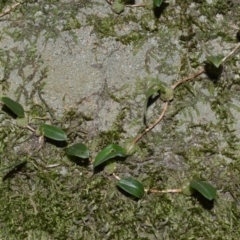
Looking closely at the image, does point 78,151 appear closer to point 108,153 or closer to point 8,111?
point 108,153

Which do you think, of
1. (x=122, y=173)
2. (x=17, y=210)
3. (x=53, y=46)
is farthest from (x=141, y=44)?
(x=17, y=210)

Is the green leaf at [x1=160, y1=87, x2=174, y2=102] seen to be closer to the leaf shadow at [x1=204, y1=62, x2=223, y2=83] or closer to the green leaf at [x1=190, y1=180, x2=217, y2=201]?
the leaf shadow at [x1=204, y1=62, x2=223, y2=83]

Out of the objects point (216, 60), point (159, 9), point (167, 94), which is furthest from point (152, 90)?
point (159, 9)

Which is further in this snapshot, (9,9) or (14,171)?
(9,9)

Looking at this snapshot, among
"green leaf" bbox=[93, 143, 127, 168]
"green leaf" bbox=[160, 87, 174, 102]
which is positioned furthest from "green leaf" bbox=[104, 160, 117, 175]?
"green leaf" bbox=[160, 87, 174, 102]

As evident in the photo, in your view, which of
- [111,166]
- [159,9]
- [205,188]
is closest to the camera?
[205,188]
